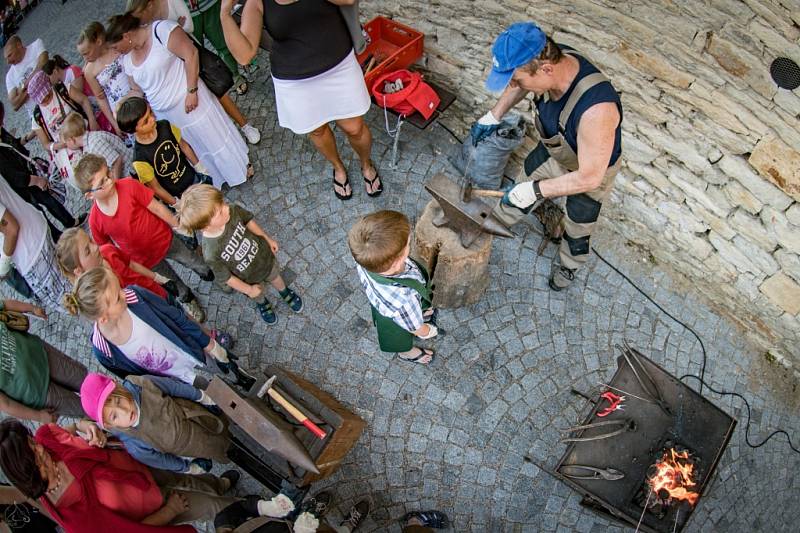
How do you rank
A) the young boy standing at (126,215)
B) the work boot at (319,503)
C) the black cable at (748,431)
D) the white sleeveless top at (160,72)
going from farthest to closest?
the white sleeveless top at (160,72)
the black cable at (748,431)
the work boot at (319,503)
the young boy standing at (126,215)

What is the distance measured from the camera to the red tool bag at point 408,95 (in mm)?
5805

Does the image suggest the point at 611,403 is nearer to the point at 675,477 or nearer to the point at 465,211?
the point at 675,477

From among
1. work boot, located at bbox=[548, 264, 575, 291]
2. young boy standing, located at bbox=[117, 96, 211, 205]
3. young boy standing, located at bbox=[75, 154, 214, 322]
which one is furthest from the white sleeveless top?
work boot, located at bbox=[548, 264, 575, 291]

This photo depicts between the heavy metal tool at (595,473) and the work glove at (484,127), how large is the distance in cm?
278

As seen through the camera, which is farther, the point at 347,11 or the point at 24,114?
the point at 24,114

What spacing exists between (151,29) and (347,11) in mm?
1794

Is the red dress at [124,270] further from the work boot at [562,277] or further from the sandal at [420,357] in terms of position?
the work boot at [562,277]

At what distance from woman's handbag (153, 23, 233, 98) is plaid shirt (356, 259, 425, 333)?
2.72 m

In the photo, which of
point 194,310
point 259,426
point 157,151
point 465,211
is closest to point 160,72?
point 157,151

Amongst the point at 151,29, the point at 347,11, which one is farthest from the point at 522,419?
the point at 151,29

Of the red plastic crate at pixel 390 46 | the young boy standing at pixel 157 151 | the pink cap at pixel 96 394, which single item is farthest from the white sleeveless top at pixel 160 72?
the pink cap at pixel 96 394

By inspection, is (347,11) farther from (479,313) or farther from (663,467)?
(663,467)

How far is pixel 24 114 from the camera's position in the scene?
7.45m

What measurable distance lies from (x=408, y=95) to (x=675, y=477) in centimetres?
416
